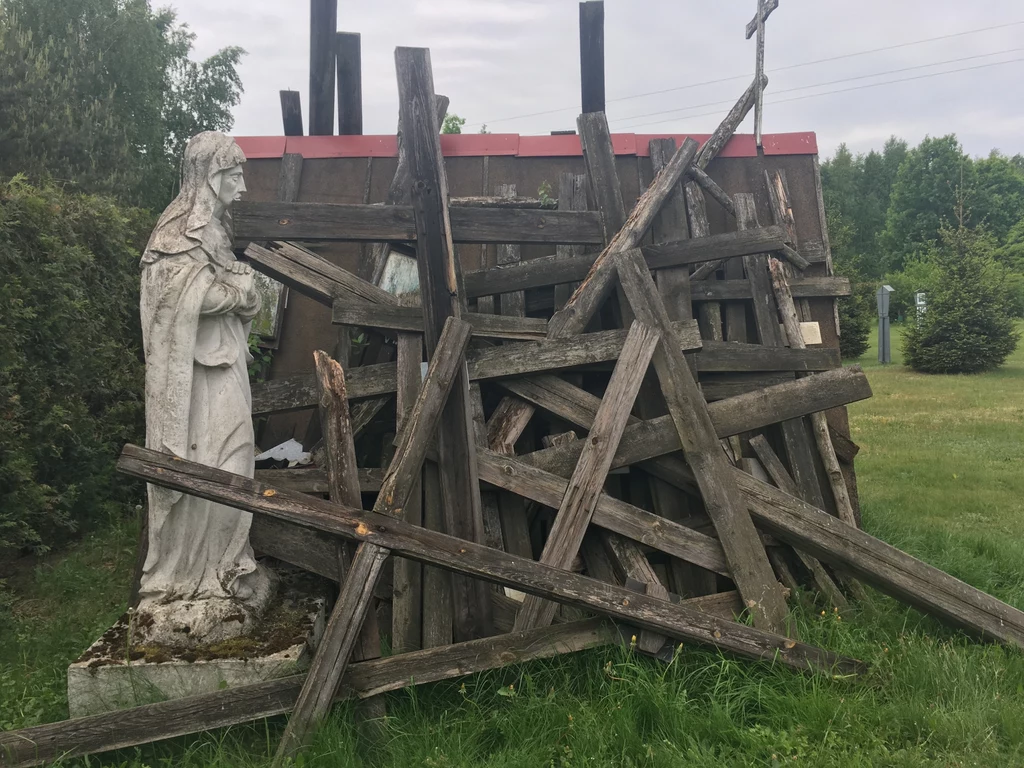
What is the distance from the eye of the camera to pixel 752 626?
12.5 feet

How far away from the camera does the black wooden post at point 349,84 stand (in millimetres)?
6523

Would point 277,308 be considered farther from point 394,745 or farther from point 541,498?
point 394,745

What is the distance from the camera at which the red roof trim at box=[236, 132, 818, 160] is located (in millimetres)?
5945

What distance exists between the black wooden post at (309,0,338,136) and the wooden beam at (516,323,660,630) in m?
4.10

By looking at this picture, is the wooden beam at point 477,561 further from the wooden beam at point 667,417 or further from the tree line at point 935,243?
the tree line at point 935,243

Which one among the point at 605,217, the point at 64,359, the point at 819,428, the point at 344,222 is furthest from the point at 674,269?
the point at 64,359

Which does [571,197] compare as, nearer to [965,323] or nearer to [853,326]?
[965,323]

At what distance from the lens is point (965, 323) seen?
18484 mm

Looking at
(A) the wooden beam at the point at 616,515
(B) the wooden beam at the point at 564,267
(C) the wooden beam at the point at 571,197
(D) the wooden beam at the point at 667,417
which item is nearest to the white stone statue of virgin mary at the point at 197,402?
(A) the wooden beam at the point at 616,515

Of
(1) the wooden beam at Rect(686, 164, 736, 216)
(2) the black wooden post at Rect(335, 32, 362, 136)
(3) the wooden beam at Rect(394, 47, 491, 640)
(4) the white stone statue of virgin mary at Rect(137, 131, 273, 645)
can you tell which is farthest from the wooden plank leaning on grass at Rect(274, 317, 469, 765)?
(2) the black wooden post at Rect(335, 32, 362, 136)

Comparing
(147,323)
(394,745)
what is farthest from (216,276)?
(394,745)

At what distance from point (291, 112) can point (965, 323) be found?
18544 millimetres

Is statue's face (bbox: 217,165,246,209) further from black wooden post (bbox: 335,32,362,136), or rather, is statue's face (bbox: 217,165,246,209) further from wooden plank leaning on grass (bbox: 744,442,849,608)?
wooden plank leaning on grass (bbox: 744,442,849,608)

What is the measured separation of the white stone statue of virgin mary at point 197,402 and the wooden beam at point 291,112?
10.4 ft
